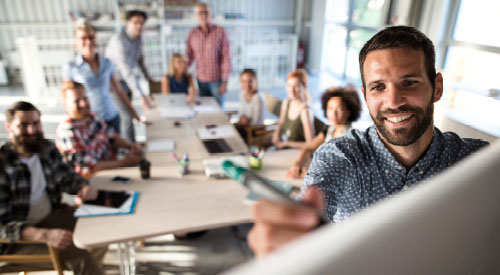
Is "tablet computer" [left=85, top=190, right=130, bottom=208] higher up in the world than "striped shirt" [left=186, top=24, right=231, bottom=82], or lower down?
lower down

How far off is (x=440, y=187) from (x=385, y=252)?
0.16ft

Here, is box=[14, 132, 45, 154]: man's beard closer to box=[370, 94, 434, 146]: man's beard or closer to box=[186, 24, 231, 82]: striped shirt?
box=[370, 94, 434, 146]: man's beard

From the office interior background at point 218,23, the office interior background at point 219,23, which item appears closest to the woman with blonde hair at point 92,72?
the office interior background at point 218,23

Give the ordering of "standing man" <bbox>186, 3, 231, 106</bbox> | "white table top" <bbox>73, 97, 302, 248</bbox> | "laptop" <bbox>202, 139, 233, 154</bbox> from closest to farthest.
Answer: "white table top" <bbox>73, 97, 302, 248</bbox>, "laptop" <bbox>202, 139, 233, 154</bbox>, "standing man" <bbox>186, 3, 231, 106</bbox>

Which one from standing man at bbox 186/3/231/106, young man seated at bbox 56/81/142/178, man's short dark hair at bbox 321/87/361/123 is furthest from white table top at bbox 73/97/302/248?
standing man at bbox 186/3/231/106

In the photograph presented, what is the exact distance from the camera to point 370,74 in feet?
1.71

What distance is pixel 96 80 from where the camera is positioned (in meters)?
2.14

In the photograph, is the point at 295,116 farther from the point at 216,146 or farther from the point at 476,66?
the point at 476,66

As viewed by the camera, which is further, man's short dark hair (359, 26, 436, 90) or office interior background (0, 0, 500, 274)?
office interior background (0, 0, 500, 274)

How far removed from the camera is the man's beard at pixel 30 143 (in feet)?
4.29

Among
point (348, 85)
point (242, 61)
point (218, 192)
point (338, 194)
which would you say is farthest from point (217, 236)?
point (242, 61)

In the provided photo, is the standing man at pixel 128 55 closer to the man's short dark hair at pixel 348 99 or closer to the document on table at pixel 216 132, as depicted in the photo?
the document on table at pixel 216 132

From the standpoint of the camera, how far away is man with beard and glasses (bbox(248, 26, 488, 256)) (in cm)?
50

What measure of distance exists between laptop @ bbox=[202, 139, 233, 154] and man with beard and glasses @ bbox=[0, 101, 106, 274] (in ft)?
2.22
